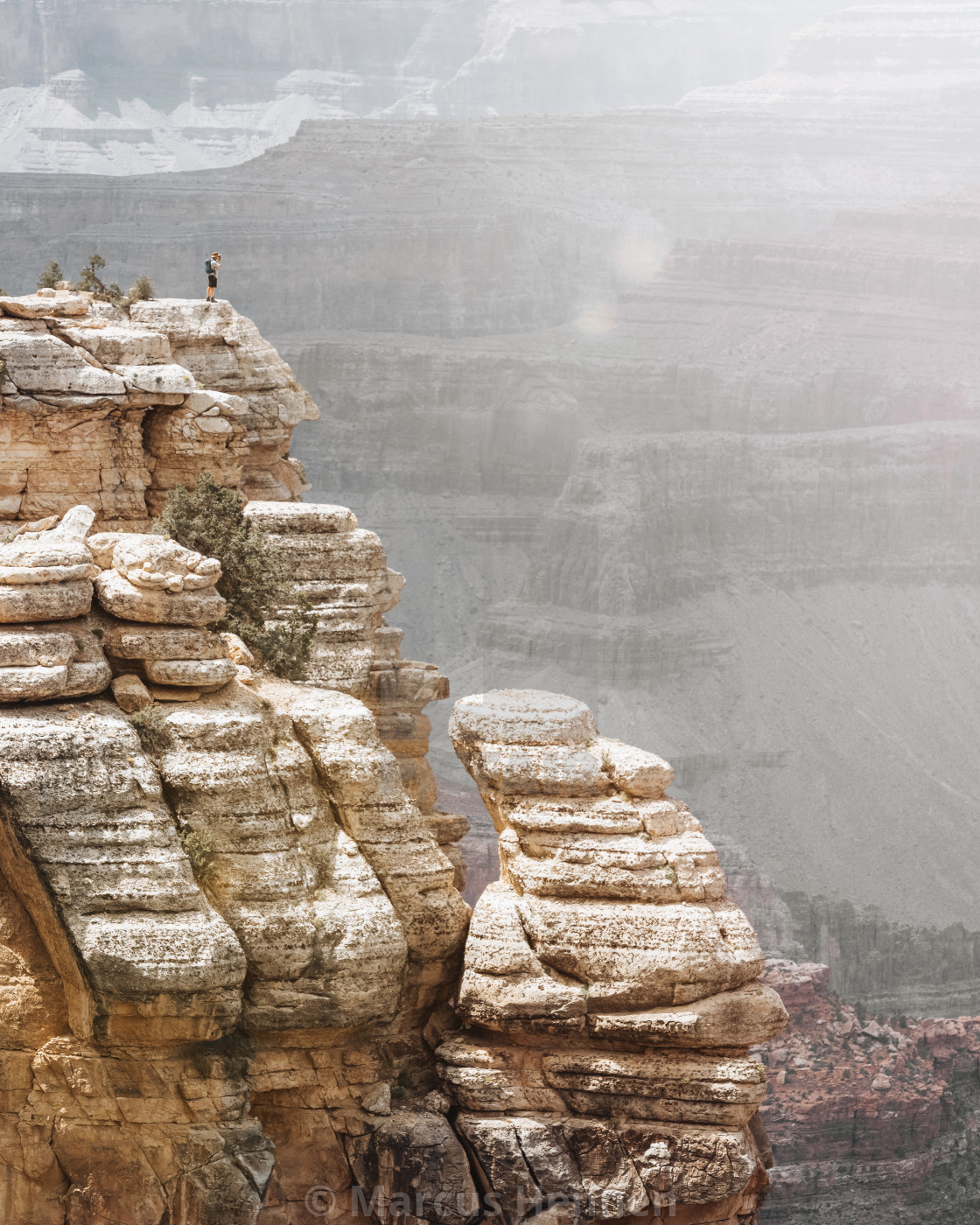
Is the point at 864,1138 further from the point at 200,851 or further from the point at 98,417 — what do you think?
the point at 200,851

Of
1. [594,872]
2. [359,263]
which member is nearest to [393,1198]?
[594,872]

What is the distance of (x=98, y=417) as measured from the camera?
35.5 meters

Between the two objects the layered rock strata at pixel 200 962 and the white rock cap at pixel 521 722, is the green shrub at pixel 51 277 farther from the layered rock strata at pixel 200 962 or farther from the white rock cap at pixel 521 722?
the layered rock strata at pixel 200 962

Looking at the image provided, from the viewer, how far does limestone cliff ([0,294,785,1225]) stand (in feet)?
80.8

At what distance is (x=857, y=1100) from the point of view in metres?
60.2

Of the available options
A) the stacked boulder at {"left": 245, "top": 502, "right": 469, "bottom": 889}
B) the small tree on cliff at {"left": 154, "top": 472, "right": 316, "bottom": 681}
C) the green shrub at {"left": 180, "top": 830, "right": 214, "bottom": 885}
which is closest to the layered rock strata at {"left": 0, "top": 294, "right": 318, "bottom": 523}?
the stacked boulder at {"left": 245, "top": 502, "right": 469, "bottom": 889}

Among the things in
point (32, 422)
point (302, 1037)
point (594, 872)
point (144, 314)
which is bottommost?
point (302, 1037)

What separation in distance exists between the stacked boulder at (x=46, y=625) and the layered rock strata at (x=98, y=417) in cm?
914

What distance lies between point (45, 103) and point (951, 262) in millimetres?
73901

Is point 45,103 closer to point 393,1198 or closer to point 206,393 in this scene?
point 206,393

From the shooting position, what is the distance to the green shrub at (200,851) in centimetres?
2520

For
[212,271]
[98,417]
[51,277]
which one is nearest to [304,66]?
[51,277]

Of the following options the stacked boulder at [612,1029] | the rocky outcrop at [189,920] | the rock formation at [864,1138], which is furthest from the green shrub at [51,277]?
the rock formation at [864,1138]

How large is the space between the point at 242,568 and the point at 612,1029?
11321 mm
